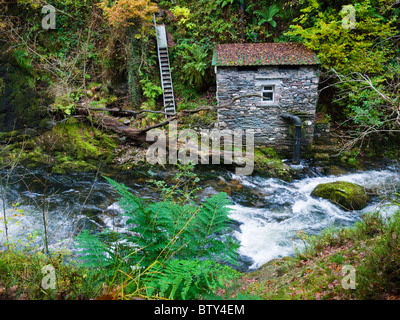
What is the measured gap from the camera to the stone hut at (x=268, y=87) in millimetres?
10406

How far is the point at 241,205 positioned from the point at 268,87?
534 cm

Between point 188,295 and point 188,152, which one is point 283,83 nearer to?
point 188,152

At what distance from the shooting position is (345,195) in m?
8.04

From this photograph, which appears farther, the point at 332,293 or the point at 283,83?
the point at 283,83

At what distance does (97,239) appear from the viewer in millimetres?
2660

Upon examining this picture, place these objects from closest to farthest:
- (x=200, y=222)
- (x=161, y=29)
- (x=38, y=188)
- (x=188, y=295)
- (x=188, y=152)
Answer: (x=188, y=295)
(x=200, y=222)
(x=38, y=188)
(x=188, y=152)
(x=161, y=29)

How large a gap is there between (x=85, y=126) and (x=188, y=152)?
4.52 metres

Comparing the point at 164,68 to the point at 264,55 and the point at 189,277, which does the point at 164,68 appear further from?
the point at 189,277

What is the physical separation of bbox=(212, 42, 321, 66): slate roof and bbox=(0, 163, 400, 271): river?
4183 millimetres

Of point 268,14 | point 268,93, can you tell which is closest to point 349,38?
point 268,93

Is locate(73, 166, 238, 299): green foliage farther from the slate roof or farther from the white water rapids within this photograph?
the slate roof

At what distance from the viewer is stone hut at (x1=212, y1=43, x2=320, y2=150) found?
34.1 feet
